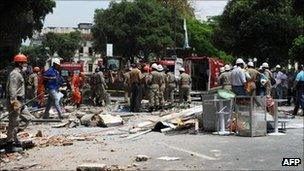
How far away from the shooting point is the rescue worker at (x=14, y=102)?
1127cm

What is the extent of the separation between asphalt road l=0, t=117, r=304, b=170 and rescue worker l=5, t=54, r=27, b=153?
40 centimetres

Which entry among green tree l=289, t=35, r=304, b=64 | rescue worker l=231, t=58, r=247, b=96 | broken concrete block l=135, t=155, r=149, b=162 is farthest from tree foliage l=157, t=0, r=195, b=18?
broken concrete block l=135, t=155, r=149, b=162

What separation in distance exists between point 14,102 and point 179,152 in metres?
3.31

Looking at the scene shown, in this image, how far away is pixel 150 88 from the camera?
72.0 feet

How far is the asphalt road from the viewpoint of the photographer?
9.51m

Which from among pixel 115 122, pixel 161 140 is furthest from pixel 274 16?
pixel 161 140

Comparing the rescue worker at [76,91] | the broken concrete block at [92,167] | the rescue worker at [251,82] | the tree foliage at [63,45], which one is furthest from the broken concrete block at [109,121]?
the tree foliage at [63,45]

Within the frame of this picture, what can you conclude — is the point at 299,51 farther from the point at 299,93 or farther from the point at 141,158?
the point at 141,158

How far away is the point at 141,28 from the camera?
68062 mm

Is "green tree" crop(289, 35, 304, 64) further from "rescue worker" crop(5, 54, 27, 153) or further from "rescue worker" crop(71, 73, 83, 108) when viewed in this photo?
"rescue worker" crop(5, 54, 27, 153)

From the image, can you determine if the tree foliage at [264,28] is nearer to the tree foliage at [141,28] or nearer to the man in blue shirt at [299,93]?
the tree foliage at [141,28]

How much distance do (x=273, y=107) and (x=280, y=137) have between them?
3.52ft

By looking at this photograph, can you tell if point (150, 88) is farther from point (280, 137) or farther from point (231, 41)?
point (231, 41)

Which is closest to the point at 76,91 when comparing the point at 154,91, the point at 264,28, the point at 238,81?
the point at 154,91
